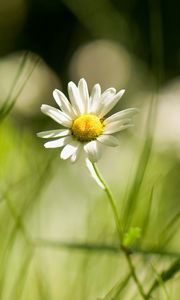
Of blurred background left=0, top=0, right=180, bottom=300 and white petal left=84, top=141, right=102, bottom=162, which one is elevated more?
white petal left=84, top=141, right=102, bottom=162

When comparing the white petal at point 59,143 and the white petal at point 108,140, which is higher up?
the white petal at point 59,143

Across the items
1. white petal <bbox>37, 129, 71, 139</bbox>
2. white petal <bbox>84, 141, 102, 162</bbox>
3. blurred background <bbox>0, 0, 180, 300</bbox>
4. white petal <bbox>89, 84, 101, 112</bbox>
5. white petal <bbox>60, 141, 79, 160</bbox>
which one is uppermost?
white petal <bbox>89, 84, 101, 112</bbox>

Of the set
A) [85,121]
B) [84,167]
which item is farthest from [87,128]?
[84,167]

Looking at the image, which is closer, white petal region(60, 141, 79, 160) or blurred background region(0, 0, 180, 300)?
white petal region(60, 141, 79, 160)

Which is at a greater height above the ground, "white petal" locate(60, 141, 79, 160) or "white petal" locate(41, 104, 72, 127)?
"white petal" locate(41, 104, 72, 127)

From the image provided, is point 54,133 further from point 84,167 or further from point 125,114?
point 84,167

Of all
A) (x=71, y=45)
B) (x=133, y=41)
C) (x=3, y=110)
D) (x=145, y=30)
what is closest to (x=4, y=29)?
(x=71, y=45)

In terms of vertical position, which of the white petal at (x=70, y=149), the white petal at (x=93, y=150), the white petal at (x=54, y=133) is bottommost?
the white petal at (x=93, y=150)
